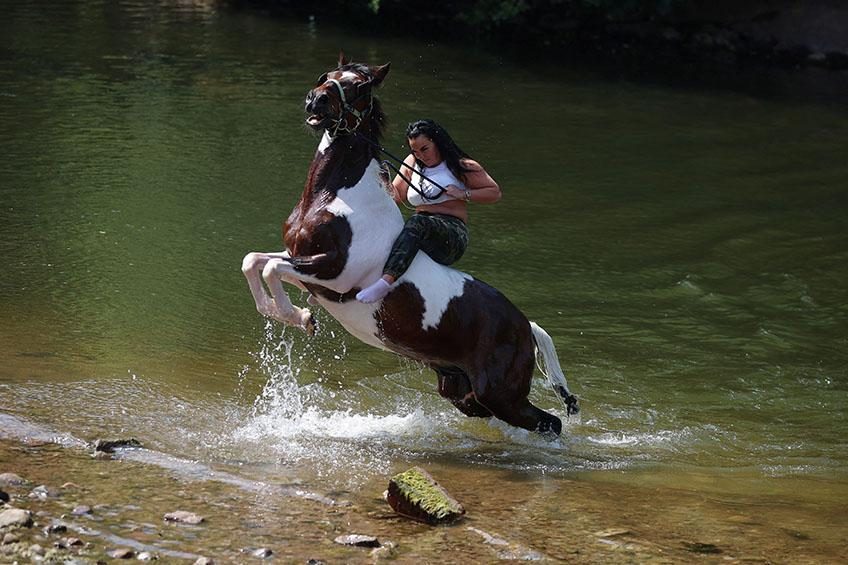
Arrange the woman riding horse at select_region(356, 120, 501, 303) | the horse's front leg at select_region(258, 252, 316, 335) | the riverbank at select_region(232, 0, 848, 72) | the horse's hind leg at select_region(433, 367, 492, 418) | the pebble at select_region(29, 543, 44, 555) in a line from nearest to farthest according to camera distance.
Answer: the pebble at select_region(29, 543, 44, 555), the horse's front leg at select_region(258, 252, 316, 335), the woman riding horse at select_region(356, 120, 501, 303), the horse's hind leg at select_region(433, 367, 492, 418), the riverbank at select_region(232, 0, 848, 72)

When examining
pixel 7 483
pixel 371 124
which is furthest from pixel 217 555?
pixel 371 124

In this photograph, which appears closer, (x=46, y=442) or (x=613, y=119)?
(x=46, y=442)

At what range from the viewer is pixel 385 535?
515 cm

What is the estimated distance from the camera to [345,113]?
21.1ft

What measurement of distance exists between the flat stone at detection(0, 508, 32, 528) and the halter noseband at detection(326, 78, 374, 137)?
8.34ft

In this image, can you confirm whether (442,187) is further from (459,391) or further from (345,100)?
(459,391)

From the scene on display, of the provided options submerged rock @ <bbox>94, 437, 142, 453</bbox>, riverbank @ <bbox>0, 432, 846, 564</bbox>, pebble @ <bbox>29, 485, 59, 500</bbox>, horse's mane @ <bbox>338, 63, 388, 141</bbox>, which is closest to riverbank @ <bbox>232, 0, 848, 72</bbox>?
horse's mane @ <bbox>338, 63, 388, 141</bbox>

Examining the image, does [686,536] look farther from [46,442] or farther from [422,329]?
[46,442]

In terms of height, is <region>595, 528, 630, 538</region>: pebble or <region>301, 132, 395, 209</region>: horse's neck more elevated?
<region>301, 132, 395, 209</region>: horse's neck

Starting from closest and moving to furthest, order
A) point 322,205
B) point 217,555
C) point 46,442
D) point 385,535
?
point 217,555 < point 385,535 < point 46,442 < point 322,205

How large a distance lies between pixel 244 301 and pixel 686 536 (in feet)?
15.2

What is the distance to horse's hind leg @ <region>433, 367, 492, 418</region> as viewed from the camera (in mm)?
7031

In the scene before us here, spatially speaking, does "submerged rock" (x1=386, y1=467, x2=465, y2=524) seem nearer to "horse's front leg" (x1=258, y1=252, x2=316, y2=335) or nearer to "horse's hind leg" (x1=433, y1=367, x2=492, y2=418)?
"horse's front leg" (x1=258, y1=252, x2=316, y2=335)

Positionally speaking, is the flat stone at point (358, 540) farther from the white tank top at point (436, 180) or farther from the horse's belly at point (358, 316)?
the white tank top at point (436, 180)
